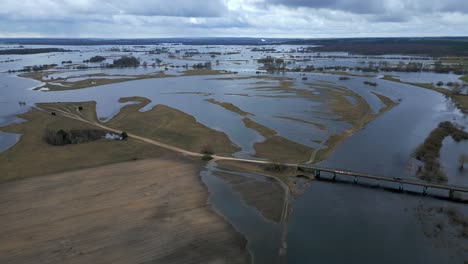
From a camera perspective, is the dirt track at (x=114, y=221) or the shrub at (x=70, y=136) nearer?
the dirt track at (x=114, y=221)

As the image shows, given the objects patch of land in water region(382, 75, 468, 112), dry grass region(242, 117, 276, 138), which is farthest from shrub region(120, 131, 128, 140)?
patch of land in water region(382, 75, 468, 112)

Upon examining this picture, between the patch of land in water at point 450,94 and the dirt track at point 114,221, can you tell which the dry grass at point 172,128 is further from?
the patch of land in water at point 450,94

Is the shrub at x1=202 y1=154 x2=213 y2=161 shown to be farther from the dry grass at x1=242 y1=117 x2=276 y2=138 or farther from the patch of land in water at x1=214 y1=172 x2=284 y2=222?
the dry grass at x1=242 y1=117 x2=276 y2=138

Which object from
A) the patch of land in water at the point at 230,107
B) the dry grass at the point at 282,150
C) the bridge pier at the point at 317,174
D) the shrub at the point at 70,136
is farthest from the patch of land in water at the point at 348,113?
the shrub at the point at 70,136

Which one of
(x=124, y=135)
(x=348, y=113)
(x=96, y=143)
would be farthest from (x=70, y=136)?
(x=348, y=113)

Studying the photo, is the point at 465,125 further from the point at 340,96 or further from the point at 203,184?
the point at 203,184

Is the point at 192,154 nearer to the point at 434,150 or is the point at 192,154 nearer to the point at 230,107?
the point at 230,107
